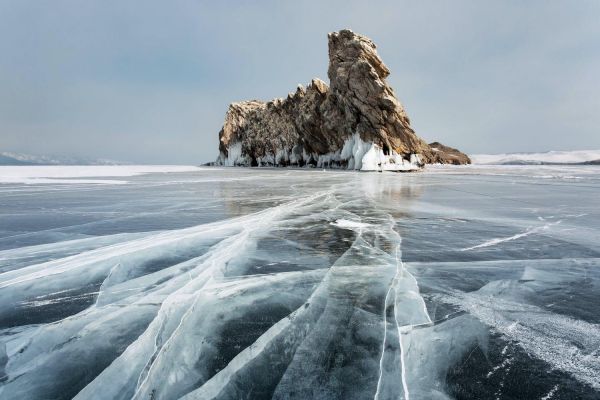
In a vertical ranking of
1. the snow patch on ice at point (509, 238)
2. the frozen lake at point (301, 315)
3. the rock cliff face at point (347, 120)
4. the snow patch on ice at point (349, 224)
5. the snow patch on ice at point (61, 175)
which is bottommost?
the frozen lake at point (301, 315)

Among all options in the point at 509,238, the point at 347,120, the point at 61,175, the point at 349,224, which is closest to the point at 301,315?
the point at 349,224

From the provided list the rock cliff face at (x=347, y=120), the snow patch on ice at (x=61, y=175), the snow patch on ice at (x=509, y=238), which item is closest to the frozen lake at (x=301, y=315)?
the snow patch on ice at (x=509, y=238)

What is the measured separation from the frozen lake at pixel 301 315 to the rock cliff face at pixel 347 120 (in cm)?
4072

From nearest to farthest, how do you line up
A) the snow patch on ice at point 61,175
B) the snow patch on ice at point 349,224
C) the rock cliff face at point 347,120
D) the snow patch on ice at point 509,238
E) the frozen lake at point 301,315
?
the frozen lake at point 301,315 → the snow patch on ice at point 509,238 → the snow patch on ice at point 349,224 → the snow patch on ice at point 61,175 → the rock cliff face at point 347,120

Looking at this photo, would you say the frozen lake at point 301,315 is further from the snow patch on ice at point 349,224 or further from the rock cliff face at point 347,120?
the rock cliff face at point 347,120

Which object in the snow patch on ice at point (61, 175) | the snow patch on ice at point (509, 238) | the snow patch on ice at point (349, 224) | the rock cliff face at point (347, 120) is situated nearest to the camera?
the snow patch on ice at point (509, 238)

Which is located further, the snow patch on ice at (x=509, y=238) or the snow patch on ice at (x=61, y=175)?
the snow patch on ice at (x=61, y=175)

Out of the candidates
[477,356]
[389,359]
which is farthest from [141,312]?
[477,356]

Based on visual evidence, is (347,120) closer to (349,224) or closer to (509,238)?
(349,224)

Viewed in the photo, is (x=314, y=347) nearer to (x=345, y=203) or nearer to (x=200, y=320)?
(x=200, y=320)

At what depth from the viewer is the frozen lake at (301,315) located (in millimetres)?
1966

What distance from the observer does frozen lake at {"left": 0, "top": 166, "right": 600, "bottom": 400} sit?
1.97 meters

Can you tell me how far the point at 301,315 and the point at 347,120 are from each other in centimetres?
5021

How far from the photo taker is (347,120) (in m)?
50.6
